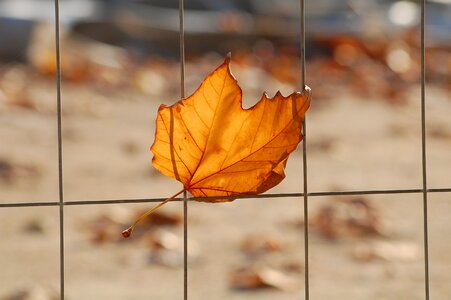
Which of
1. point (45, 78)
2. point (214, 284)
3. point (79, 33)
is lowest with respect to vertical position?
point (214, 284)

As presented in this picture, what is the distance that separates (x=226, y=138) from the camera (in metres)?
1.14

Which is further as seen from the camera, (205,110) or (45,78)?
(45,78)

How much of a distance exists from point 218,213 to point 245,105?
201cm

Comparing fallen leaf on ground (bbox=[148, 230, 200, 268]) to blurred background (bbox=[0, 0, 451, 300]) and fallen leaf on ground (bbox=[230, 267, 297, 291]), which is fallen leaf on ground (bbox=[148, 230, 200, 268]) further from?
fallen leaf on ground (bbox=[230, 267, 297, 291])

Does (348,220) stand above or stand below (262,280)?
above

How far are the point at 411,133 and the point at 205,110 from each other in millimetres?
3670

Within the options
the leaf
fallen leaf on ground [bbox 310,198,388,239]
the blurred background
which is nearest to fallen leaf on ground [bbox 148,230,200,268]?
the blurred background

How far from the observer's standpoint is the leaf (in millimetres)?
1104

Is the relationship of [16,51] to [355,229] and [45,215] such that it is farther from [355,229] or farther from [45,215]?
[355,229]

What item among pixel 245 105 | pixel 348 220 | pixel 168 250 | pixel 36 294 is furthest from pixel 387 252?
pixel 245 105

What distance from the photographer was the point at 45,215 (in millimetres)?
3188

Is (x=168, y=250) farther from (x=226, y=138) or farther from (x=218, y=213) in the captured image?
(x=226, y=138)

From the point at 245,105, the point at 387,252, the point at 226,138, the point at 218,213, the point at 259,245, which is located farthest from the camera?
the point at 245,105

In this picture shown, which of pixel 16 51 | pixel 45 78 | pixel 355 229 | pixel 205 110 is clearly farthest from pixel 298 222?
pixel 16 51
